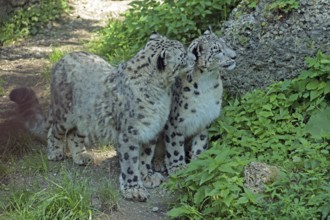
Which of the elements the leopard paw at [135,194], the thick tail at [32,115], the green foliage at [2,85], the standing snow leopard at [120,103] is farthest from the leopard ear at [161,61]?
the green foliage at [2,85]

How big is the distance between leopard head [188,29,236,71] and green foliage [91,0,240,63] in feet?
5.83

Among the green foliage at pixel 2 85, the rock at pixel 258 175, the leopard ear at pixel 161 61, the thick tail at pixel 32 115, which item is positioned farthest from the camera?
the green foliage at pixel 2 85

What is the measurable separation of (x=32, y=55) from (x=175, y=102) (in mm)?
4309

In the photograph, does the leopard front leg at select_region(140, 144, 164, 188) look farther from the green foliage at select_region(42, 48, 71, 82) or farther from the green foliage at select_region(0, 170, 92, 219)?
the green foliage at select_region(42, 48, 71, 82)

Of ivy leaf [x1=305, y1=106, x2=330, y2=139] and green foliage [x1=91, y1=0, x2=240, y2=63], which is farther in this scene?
green foliage [x1=91, y1=0, x2=240, y2=63]

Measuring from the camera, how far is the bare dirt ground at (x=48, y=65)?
6156 millimetres

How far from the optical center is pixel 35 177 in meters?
6.64

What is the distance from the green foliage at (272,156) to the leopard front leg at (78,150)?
4.25 feet

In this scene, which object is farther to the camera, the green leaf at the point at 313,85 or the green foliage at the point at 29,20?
the green foliage at the point at 29,20

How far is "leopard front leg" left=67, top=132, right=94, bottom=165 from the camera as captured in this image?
7062mm

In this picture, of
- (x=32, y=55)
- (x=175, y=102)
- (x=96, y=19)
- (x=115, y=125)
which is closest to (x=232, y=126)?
(x=175, y=102)

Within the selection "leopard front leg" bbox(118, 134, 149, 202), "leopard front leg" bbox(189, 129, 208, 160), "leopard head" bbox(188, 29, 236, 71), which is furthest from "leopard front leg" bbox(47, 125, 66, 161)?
"leopard head" bbox(188, 29, 236, 71)

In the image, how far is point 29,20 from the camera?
11.4 m

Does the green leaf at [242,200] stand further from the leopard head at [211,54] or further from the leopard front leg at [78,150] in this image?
the leopard front leg at [78,150]
